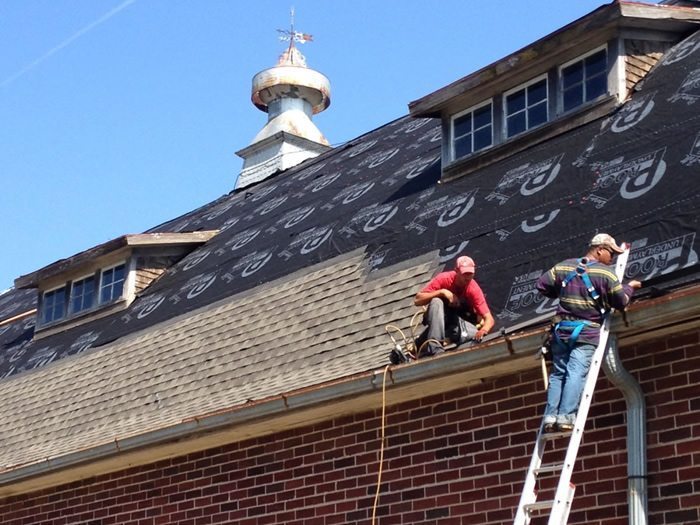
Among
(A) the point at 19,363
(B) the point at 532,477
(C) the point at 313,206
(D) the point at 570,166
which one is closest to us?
(B) the point at 532,477

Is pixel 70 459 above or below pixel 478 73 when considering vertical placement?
below

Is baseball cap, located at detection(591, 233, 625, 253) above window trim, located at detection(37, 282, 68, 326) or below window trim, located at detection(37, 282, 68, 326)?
below

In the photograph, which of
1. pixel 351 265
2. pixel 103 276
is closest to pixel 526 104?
pixel 351 265

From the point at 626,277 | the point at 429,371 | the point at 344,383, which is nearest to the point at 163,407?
the point at 344,383

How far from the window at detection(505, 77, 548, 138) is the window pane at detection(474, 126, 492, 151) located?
0.28m

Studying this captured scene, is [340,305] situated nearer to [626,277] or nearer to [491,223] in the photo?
[491,223]

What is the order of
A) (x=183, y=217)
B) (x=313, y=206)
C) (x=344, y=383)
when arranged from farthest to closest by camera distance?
(x=183, y=217) < (x=313, y=206) < (x=344, y=383)

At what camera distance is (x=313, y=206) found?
16172 millimetres

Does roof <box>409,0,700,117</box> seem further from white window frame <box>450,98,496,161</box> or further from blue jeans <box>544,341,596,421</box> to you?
blue jeans <box>544,341,596,421</box>

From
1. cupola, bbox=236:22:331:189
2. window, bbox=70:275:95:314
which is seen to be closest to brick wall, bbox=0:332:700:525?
window, bbox=70:275:95:314

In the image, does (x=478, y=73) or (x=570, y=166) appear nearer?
(x=570, y=166)

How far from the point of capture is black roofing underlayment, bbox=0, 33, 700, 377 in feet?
32.1

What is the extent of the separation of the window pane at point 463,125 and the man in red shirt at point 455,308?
3.77 metres

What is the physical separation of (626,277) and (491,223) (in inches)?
103
